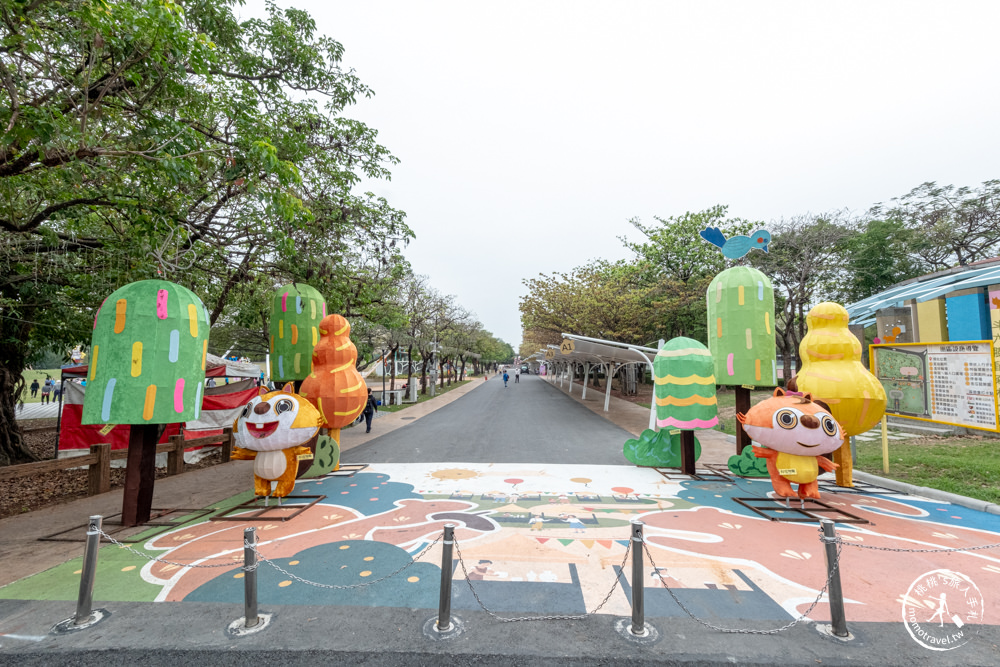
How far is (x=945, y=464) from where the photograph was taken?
8305 mm

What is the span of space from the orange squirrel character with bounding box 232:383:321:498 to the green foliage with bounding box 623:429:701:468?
6.63m

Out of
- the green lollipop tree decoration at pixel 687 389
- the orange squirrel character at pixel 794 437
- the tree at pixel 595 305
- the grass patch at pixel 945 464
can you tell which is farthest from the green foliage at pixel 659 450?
the tree at pixel 595 305

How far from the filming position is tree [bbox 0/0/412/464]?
4996 mm

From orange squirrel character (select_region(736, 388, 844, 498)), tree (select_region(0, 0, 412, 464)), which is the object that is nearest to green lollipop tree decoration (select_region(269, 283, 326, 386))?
tree (select_region(0, 0, 412, 464))

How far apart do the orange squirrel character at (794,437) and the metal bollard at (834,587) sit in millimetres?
3240

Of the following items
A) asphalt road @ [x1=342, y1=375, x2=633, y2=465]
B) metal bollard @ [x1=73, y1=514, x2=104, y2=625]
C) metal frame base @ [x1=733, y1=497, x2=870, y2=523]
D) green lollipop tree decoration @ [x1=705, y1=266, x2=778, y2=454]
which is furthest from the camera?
asphalt road @ [x1=342, y1=375, x2=633, y2=465]

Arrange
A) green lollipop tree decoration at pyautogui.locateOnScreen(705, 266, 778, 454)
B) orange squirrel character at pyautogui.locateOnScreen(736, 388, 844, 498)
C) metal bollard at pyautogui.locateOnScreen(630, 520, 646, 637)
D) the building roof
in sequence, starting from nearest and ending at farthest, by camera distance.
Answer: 1. metal bollard at pyautogui.locateOnScreen(630, 520, 646, 637)
2. orange squirrel character at pyautogui.locateOnScreen(736, 388, 844, 498)
3. green lollipop tree decoration at pyautogui.locateOnScreen(705, 266, 778, 454)
4. the building roof

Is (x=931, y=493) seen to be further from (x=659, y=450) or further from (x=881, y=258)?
(x=881, y=258)

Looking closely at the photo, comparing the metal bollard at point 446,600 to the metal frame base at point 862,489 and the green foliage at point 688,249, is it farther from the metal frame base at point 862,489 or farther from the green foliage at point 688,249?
the green foliage at point 688,249

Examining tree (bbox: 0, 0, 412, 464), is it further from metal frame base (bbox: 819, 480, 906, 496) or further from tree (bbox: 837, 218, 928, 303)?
tree (bbox: 837, 218, 928, 303)

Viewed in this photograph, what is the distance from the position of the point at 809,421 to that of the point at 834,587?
3.33m

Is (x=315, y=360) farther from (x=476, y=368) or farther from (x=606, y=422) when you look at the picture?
(x=476, y=368)

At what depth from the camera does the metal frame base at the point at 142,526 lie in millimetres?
5617

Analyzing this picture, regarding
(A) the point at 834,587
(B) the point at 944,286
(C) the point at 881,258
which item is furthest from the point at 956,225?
(A) the point at 834,587
